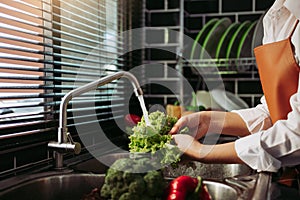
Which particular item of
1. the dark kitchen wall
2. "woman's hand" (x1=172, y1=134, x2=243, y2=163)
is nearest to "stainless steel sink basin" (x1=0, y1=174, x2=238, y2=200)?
"woman's hand" (x1=172, y1=134, x2=243, y2=163)

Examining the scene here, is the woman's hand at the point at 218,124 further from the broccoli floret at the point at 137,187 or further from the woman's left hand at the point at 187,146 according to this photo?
the broccoli floret at the point at 137,187

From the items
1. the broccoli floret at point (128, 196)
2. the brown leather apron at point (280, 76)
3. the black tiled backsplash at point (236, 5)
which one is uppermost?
the black tiled backsplash at point (236, 5)

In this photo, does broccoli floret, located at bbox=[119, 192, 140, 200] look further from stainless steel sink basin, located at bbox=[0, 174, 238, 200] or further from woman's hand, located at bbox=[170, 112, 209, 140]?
woman's hand, located at bbox=[170, 112, 209, 140]

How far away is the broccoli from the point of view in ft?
2.87

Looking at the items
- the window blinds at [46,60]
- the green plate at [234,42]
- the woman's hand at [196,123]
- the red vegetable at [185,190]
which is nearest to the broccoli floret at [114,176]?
the red vegetable at [185,190]

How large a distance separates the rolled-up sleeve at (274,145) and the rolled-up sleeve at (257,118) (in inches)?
13.1

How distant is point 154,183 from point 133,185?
43mm

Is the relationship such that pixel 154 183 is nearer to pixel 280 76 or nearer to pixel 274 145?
pixel 274 145

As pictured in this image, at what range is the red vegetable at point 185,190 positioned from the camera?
0.88m

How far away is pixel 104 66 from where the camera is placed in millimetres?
1873

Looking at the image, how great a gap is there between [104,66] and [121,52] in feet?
0.78

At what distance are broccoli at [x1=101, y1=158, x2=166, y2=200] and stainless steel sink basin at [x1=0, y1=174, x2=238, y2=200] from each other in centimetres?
27

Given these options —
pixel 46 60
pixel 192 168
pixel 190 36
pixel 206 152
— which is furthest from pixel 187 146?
pixel 190 36

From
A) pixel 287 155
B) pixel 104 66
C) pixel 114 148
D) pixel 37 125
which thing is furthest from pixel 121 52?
pixel 287 155
